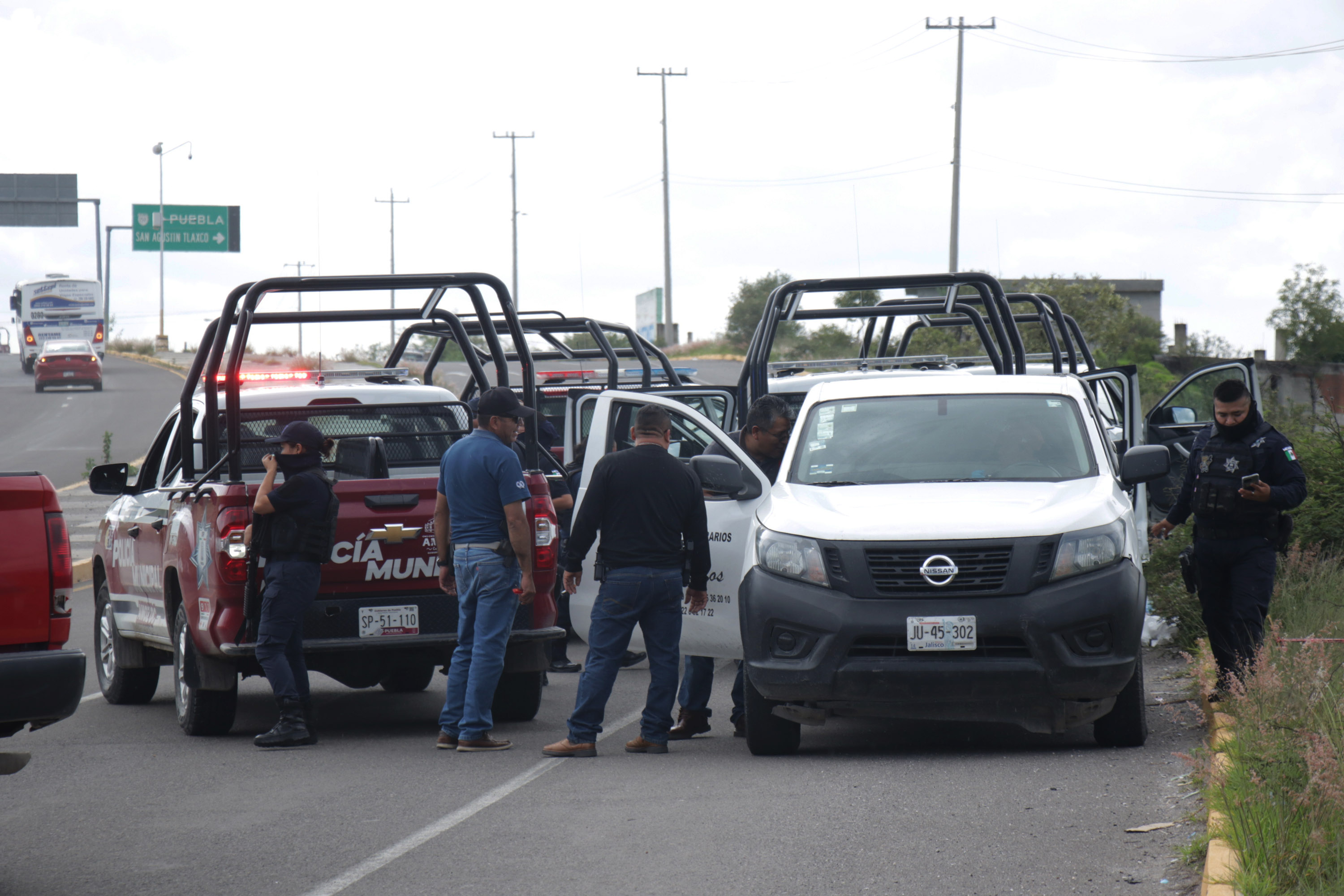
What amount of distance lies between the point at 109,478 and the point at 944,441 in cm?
520

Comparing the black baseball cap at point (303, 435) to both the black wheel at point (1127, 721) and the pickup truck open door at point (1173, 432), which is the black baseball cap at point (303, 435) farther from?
the pickup truck open door at point (1173, 432)

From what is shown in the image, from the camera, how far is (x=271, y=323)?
9719mm

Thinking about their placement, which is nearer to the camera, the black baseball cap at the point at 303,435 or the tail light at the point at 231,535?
the tail light at the point at 231,535

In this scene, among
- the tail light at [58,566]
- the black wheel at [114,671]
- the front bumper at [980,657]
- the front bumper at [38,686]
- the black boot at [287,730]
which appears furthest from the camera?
the black wheel at [114,671]

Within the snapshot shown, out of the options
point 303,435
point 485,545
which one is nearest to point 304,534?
point 303,435

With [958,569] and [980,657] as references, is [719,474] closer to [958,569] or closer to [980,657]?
[958,569]

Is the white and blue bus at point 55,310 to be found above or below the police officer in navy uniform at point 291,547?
above

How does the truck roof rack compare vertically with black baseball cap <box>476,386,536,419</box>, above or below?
above

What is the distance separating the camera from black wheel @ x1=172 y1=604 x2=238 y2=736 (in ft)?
29.0

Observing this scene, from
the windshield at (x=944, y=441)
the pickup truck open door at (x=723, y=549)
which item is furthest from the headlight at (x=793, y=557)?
the windshield at (x=944, y=441)

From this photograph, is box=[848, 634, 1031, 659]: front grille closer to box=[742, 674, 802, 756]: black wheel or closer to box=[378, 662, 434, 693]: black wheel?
box=[742, 674, 802, 756]: black wheel

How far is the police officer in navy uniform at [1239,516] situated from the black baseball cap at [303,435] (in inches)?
176

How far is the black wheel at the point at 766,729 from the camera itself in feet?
25.8

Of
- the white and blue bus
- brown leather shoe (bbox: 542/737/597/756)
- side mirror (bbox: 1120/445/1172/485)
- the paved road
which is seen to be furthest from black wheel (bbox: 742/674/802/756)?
the white and blue bus
